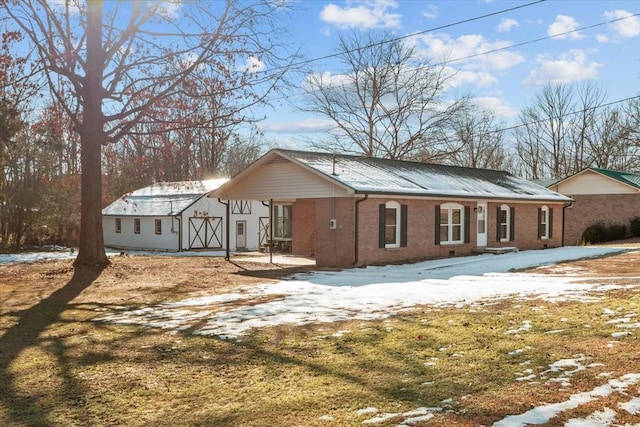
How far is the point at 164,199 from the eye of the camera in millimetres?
34344

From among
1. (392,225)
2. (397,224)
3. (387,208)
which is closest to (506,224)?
(397,224)

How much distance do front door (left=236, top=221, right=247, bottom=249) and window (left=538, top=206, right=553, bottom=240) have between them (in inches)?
625

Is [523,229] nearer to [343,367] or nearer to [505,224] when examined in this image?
[505,224]

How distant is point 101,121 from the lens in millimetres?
17875

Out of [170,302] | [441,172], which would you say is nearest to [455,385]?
[170,302]

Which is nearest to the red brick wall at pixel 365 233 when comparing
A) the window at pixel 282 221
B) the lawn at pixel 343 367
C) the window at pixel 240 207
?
the window at pixel 282 221

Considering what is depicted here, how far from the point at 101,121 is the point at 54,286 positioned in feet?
18.7

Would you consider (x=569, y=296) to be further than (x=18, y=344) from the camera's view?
Yes

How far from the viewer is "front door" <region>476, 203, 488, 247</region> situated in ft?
77.2

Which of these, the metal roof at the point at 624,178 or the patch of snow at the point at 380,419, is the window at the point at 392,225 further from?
the metal roof at the point at 624,178

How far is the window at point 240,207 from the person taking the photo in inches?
1305

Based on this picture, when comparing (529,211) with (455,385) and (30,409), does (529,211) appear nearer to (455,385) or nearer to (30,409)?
(455,385)

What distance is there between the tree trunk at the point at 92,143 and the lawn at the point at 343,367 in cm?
698

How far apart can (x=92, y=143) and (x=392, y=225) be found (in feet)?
32.3
